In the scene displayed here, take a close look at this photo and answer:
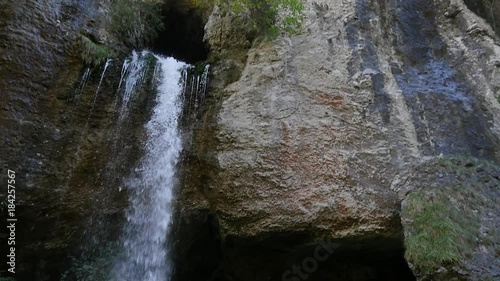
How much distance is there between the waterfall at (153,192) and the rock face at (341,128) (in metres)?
0.46

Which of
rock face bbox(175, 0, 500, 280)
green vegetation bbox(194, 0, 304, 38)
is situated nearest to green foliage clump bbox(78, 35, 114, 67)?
rock face bbox(175, 0, 500, 280)

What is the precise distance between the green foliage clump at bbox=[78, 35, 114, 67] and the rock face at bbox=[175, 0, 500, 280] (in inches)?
88.6

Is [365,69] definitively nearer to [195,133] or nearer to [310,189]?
[310,189]

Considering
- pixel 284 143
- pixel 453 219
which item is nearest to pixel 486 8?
pixel 284 143

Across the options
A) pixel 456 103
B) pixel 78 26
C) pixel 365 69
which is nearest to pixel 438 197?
pixel 456 103

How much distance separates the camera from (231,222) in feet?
20.3

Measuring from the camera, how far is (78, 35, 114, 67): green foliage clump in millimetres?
7094

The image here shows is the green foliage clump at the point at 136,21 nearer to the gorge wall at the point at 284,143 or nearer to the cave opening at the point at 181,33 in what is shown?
the gorge wall at the point at 284,143

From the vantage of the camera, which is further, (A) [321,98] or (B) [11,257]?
(A) [321,98]

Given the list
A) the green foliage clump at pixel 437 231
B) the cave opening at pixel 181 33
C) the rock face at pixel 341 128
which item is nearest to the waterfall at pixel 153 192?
the rock face at pixel 341 128

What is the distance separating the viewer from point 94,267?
19.4 feet

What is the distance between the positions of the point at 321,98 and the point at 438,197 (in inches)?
99.4

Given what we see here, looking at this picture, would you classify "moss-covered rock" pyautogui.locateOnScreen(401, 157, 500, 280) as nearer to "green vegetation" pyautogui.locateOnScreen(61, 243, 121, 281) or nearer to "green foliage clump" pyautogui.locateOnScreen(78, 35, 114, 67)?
"green vegetation" pyautogui.locateOnScreen(61, 243, 121, 281)

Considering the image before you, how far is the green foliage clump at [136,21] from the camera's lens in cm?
826
